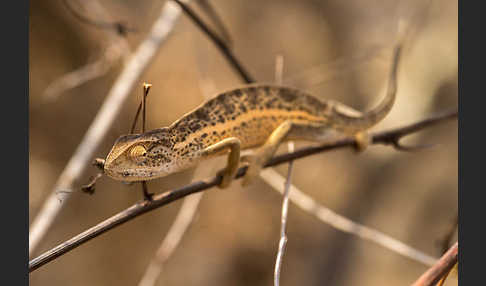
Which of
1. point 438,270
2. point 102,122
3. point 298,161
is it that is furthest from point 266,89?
point 298,161

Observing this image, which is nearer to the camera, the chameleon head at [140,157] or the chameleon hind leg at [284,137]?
Answer: the chameleon head at [140,157]

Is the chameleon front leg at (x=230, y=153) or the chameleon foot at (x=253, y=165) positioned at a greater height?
the chameleon front leg at (x=230, y=153)

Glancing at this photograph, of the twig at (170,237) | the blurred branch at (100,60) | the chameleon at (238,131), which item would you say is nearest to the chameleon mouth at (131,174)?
the chameleon at (238,131)

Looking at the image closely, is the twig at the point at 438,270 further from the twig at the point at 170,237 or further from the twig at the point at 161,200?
the twig at the point at 170,237

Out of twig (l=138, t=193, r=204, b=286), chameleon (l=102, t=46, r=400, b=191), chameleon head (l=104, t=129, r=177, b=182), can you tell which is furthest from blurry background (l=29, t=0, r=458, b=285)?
chameleon head (l=104, t=129, r=177, b=182)

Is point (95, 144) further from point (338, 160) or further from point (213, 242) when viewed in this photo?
point (338, 160)

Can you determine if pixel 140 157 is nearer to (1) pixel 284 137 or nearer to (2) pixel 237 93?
(2) pixel 237 93
